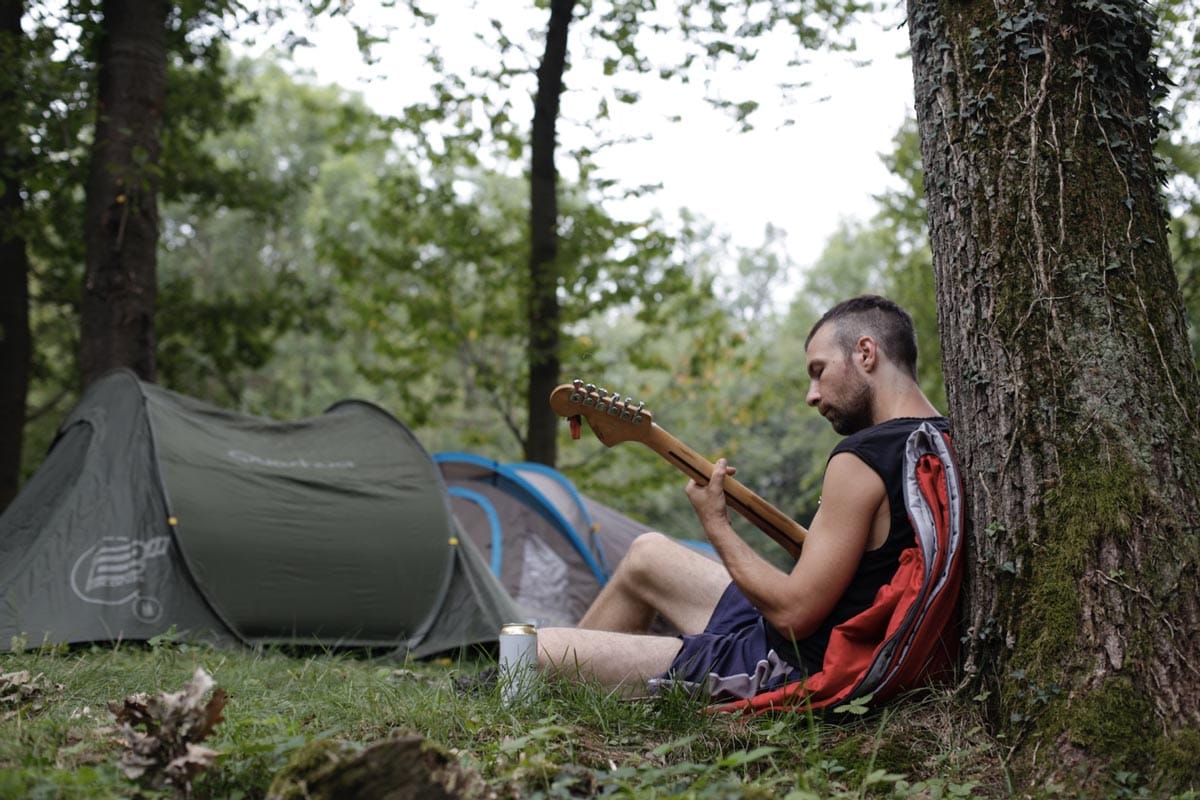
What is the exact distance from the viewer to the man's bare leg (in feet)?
10.8

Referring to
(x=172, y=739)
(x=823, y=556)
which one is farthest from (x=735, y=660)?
(x=172, y=739)

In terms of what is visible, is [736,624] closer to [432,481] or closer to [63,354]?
[432,481]

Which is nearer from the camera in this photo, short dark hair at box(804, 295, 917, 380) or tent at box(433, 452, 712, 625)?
short dark hair at box(804, 295, 917, 380)

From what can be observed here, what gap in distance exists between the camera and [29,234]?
27.6 ft

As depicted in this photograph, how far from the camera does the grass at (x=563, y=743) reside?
7.40ft

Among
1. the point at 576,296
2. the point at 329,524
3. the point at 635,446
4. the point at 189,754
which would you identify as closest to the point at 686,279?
the point at 576,296

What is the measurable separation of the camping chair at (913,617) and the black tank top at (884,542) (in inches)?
1.9

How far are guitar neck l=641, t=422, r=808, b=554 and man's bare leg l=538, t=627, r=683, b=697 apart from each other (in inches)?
18.3

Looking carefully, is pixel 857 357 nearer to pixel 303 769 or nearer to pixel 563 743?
pixel 563 743

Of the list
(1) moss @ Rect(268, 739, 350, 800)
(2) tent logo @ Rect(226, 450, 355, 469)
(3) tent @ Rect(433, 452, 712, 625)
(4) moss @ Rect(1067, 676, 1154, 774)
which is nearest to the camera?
(1) moss @ Rect(268, 739, 350, 800)

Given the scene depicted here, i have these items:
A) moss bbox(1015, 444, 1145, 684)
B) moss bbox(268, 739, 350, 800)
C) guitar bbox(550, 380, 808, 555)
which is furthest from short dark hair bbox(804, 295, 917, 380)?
moss bbox(268, 739, 350, 800)

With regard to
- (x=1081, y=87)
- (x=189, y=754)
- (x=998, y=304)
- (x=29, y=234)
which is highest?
(x=29, y=234)

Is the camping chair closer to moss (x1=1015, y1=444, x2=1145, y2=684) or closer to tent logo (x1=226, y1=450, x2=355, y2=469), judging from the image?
moss (x1=1015, y1=444, x2=1145, y2=684)

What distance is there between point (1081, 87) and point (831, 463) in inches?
47.2
